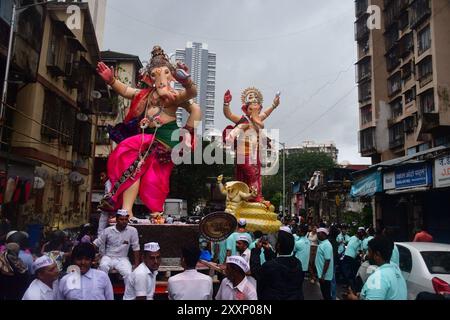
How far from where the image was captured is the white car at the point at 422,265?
534cm

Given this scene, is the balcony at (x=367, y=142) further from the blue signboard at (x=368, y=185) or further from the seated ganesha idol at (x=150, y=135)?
the seated ganesha idol at (x=150, y=135)

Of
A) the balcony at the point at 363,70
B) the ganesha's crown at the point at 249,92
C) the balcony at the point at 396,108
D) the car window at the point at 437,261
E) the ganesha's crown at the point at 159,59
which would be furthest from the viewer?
the balcony at the point at 363,70

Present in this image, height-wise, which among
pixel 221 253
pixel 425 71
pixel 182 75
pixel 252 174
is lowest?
pixel 221 253

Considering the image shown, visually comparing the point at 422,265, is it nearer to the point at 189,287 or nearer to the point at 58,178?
the point at 189,287

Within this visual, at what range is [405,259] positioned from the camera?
19.8ft

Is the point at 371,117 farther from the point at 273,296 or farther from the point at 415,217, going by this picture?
the point at 273,296

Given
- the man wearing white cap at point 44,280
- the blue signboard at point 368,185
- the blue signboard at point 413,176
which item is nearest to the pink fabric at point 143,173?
the man wearing white cap at point 44,280

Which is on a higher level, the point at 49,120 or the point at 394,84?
the point at 394,84

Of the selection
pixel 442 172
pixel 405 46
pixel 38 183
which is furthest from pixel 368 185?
pixel 405 46

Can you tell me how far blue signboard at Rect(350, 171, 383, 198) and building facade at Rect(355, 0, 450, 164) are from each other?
9.92 feet

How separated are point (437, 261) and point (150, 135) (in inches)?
183

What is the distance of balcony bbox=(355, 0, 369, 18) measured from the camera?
3019 centimetres

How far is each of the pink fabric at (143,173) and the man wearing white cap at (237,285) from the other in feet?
10.1
